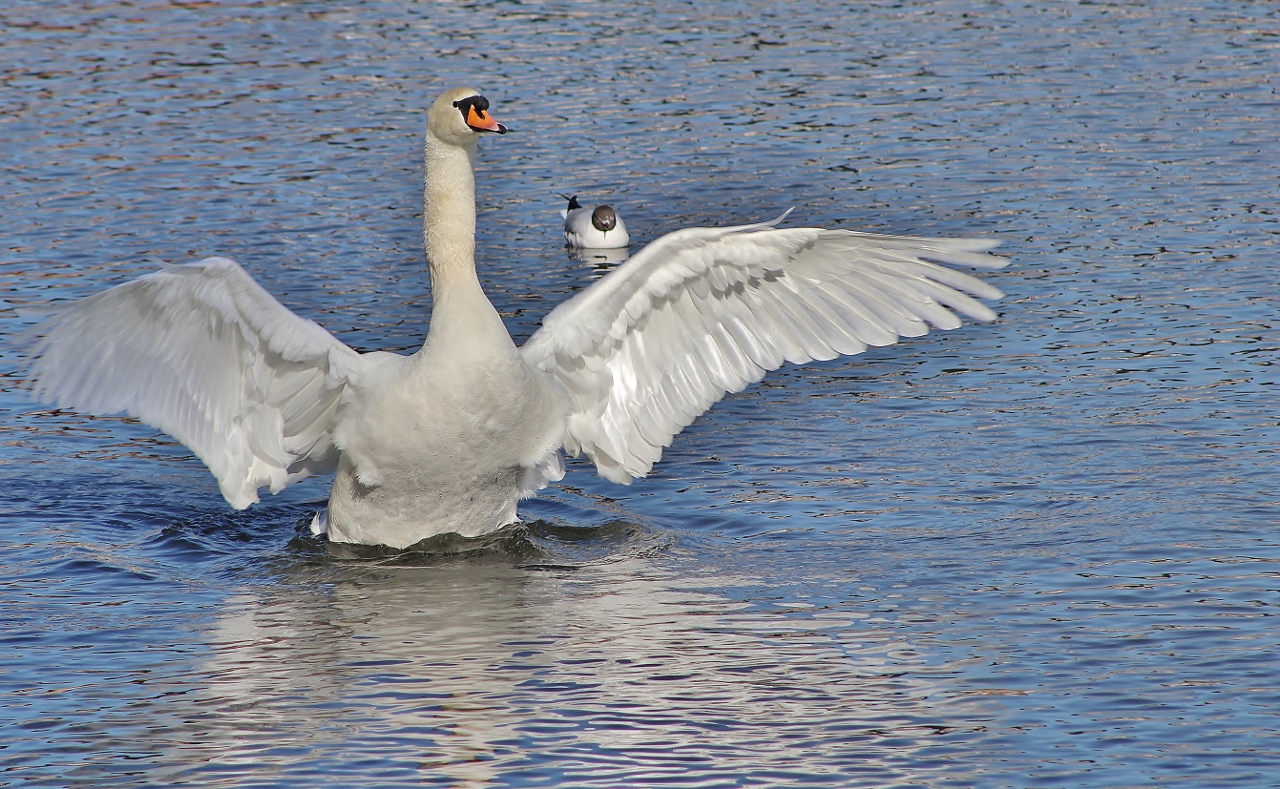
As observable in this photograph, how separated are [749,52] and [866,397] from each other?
1152 cm

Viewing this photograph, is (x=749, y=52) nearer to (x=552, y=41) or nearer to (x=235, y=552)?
(x=552, y=41)

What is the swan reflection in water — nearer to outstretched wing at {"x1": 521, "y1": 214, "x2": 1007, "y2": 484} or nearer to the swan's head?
outstretched wing at {"x1": 521, "y1": 214, "x2": 1007, "y2": 484}

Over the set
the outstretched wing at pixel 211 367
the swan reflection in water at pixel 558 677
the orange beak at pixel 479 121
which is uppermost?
the orange beak at pixel 479 121

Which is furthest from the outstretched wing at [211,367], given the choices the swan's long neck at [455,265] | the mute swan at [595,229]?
the mute swan at [595,229]

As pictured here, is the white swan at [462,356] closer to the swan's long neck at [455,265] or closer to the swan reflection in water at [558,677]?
the swan's long neck at [455,265]

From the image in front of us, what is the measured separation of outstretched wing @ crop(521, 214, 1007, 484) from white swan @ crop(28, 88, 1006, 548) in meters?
0.01

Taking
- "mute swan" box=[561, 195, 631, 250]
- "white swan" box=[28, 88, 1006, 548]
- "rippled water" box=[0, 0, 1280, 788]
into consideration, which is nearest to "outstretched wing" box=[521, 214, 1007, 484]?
"white swan" box=[28, 88, 1006, 548]

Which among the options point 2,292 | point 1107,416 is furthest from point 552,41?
point 1107,416

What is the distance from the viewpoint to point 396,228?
17500 millimetres

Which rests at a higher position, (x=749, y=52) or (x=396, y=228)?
(x=749, y=52)

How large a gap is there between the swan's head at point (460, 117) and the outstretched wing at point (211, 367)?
132 centimetres

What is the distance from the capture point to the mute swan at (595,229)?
57.6 feet

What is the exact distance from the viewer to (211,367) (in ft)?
32.8

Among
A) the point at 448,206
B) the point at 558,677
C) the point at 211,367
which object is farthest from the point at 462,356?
the point at 558,677
